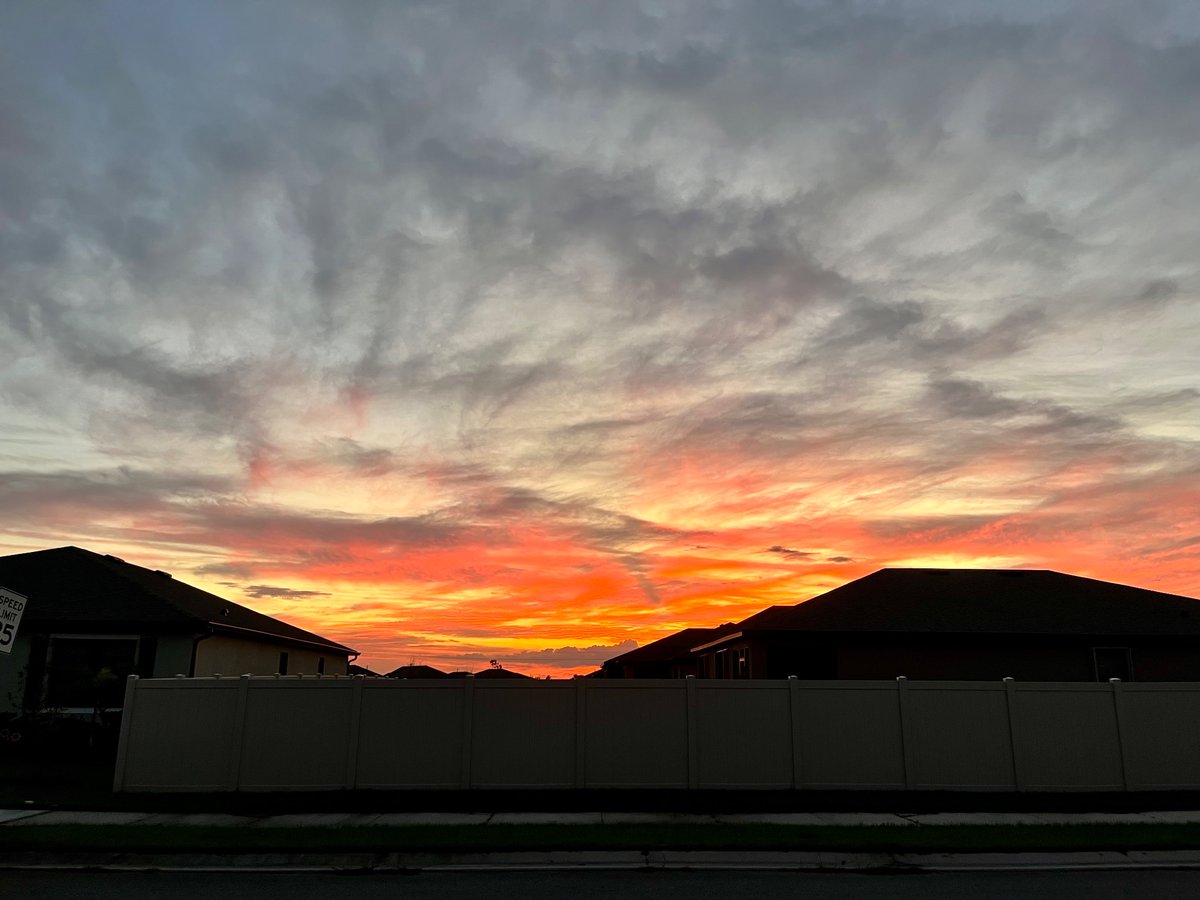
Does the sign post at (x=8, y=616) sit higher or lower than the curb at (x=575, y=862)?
higher

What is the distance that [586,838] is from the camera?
47.8ft

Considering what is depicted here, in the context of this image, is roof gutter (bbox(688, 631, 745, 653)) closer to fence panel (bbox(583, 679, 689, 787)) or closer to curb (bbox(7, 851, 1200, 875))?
fence panel (bbox(583, 679, 689, 787))

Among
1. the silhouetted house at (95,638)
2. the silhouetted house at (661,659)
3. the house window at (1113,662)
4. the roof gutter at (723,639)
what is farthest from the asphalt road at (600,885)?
the silhouetted house at (661,659)

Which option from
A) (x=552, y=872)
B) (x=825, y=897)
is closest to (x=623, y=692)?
(x=552, y=872)

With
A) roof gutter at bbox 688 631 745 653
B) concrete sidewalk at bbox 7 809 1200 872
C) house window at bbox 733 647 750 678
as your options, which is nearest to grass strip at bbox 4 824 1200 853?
concrete sidewalk at bbox 7 809 1200 872

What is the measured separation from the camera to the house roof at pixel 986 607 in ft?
98.3

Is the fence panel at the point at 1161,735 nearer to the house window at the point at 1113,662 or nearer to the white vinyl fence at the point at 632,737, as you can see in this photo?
the white vinyl fence at the point at 632,737

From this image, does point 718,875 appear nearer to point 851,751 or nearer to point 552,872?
point 552,872

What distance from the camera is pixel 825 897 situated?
11.4 meters

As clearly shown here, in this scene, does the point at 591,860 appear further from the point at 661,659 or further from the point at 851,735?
the point at 661,659

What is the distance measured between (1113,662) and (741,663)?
39.9 feet

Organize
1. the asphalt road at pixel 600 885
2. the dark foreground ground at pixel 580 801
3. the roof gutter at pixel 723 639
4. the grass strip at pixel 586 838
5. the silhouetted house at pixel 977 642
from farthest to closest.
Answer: the roof gutter at pixel 723 639 → the silhouetted house at pixel 977 642 → the dark foreground ground at pixel 580 801 → the grass strip at pixel 586 838 → the asphalt road at pixel 600 885

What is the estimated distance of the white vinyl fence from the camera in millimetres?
19969

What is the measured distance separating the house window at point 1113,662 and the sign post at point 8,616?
29654mm
